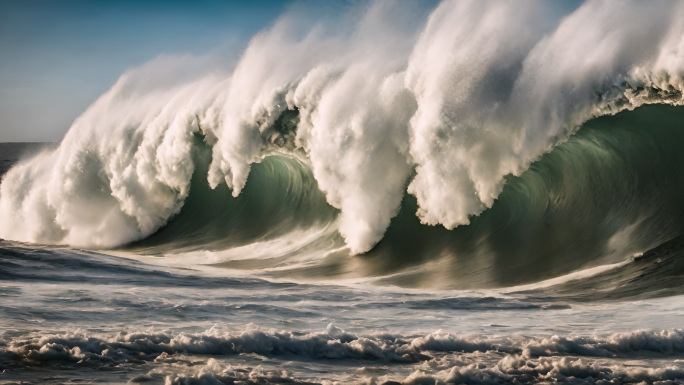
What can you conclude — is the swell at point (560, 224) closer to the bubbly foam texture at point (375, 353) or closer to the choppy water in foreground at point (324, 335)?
the choppy water in foreground at point (324, 335)

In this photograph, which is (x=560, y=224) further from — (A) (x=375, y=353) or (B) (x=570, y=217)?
(A) (x=375, y=353)

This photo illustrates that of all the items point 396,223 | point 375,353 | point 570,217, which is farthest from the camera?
point 396,223

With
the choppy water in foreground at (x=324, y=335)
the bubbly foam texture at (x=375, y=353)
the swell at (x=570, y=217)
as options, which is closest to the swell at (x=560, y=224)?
the swell at (x=570, y=217)

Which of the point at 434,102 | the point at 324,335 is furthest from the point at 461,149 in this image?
the point at 324,335

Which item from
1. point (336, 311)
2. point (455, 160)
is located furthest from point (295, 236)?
point (336, 311)

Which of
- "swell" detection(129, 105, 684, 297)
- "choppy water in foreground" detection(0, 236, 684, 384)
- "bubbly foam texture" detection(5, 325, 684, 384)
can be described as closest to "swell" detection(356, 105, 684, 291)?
"swell" detection(129, 105, 684, 297)

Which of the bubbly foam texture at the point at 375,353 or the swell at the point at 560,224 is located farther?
the swell at the point at 560,224

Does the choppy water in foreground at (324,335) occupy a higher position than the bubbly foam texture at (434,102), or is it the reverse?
Result: the bubbly foam texture at (434,102)

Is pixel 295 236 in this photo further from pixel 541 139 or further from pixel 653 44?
pixel 653 44
